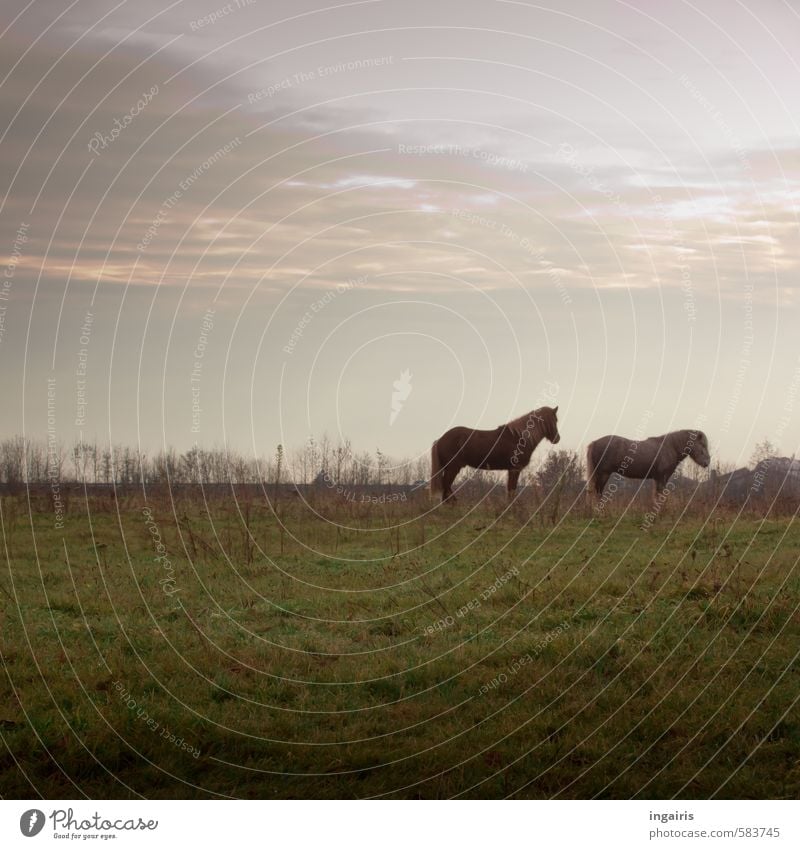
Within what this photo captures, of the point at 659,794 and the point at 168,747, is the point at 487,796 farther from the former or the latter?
the point at 168,747

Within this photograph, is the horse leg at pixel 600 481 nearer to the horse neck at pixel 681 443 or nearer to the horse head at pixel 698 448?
the horse neck at pixel 681 443

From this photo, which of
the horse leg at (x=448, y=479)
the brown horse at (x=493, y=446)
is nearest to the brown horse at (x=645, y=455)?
the brown horse at (x=493, y=446)

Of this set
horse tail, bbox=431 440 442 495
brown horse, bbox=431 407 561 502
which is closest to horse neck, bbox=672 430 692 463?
brown horse, bbox=431 407 561 502

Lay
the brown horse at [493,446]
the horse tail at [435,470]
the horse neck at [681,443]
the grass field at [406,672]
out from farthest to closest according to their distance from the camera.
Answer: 1. the horse neck at [681,443]
2. the brown horse at [493,446]
3. the horse tail at [435,470]
4. the grass field at [406,672]

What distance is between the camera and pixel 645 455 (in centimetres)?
2566

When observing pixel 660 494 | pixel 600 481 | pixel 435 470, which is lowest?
pixel 660 494

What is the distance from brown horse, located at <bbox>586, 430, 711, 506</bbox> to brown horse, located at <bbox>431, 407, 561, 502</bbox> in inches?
45.8

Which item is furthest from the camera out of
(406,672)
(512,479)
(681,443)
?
(681,443)

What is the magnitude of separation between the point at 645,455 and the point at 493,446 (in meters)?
3.85

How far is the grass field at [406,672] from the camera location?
805 cm

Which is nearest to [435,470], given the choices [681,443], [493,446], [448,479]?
[448,479]

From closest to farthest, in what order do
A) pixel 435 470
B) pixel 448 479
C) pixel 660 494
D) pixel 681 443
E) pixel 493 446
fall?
pixel 660 494 → pixel 435 470 → pixel 448 479 → pixel 681 443 → pixel 493 446

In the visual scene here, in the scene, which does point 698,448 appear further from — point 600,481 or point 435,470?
point 435,470
